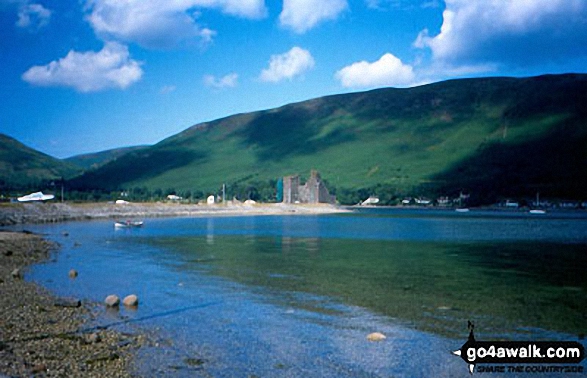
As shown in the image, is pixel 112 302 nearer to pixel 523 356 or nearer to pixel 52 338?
pixel 52 338

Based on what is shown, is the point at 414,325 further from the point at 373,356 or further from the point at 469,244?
the point at 469,244

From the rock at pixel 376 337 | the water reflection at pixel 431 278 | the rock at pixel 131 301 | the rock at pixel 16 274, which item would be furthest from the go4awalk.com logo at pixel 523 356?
the rock at pixel 16 274

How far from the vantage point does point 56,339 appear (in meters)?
16.3

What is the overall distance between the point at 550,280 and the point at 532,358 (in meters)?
18.4

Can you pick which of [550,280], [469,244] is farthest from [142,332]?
[469,244]

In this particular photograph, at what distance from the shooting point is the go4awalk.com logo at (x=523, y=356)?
49.5 ft

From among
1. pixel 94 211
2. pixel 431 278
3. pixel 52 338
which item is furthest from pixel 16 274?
pixel 94 211

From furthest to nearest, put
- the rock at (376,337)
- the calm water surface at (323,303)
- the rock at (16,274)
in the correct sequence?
the rock at (16,274)
the rock at (376,337)
the calm water surface at (323,303)

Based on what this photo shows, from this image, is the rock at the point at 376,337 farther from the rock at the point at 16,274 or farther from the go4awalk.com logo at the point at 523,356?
the rock at the point at 16,274

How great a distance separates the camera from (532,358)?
1573 centimetres

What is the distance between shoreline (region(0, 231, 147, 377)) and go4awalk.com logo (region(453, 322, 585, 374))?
32.4 ft

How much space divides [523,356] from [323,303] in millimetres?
10096

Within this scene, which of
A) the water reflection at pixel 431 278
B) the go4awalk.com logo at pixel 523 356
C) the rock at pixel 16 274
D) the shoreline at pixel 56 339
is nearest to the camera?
the shoreline at pixel 56 339

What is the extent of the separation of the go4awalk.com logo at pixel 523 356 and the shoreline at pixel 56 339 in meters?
9.89
